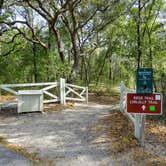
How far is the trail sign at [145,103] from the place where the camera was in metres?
5.21

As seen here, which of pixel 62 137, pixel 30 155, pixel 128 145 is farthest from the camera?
pixel 62 137

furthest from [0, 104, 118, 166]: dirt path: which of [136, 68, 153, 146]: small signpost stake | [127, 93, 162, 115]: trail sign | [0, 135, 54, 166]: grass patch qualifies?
[136, 68, 153, 146]: small signpost stake

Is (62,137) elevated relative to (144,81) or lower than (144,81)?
lower

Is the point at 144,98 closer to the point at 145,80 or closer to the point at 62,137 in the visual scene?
the point at 145,80

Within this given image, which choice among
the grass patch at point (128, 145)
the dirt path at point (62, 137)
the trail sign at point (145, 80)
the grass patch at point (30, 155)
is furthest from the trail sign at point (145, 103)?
the grass patch at point (30, 155)

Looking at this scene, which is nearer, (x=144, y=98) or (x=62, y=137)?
(x=144, y=98)

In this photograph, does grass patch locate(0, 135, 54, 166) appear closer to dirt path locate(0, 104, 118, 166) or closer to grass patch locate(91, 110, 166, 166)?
dirt path locate(0, 104, 118, 166)

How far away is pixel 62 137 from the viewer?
20.5 feet

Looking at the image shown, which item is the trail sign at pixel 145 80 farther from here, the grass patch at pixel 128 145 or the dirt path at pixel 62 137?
the dirt path at pixel 62 137

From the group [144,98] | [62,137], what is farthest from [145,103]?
[62,137]

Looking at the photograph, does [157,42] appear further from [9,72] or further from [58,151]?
[58,151]

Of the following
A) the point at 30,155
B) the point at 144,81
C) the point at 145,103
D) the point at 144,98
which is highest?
the point at 144,81

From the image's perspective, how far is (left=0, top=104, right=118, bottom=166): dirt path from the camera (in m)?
4.84

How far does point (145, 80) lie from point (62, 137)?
2.43 m
